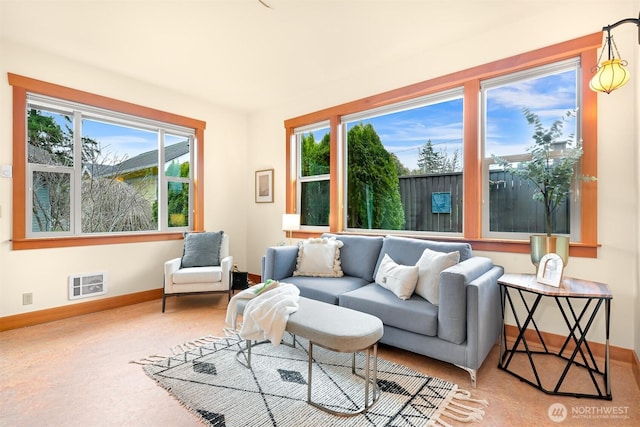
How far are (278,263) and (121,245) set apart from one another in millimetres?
2010

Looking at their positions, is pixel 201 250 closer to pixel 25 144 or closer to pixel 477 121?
pixel 25 144

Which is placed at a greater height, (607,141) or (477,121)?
(477,121)

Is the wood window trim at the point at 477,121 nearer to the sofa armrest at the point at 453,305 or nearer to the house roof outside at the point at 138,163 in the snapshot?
the sofa armrest at the point at 453,305

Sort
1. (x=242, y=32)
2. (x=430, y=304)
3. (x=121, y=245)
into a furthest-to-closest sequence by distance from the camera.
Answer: (x=121, y=245)
(x=242, y=32)
(x=430, y=304)

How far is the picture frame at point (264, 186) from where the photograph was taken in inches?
180

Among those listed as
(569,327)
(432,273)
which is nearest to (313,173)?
(432,273)

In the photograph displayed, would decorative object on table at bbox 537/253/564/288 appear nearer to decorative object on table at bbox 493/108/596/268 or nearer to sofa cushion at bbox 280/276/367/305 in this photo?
decorative object on table at bbox 493/108/596/268

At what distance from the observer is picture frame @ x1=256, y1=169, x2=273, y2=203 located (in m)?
4.58

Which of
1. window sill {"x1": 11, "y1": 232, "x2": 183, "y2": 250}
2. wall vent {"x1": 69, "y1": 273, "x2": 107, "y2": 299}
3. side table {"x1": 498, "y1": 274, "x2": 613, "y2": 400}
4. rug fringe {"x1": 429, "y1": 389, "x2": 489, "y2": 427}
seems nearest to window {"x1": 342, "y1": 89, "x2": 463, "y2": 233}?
side table {"x1": 498, "y1": 274, "x2": 613, "y2": 400}

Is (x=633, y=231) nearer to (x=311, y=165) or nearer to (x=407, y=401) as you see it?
(x=407, y=401)

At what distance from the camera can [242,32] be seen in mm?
2734

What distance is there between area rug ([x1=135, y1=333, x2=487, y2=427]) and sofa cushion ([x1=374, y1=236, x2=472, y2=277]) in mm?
917

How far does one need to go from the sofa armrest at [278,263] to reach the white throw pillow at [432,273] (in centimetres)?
136

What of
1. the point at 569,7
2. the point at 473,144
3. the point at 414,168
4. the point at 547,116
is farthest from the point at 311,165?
the point at 569,7
